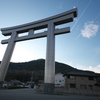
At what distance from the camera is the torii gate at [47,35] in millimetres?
6922

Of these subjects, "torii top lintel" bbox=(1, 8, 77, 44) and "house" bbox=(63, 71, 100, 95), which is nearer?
"torii top lintel" bbox=(1, 8, 77, 44)

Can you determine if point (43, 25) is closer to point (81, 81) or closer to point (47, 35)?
point (47, 35)

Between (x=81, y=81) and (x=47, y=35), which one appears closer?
(x=47, y=35)

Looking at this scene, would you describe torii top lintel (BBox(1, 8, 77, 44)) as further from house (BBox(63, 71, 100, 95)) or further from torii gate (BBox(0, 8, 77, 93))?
house (BBox(63, 71, 100, 95))

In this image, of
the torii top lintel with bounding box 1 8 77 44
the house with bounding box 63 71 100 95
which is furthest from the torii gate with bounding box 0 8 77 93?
the house with bounding box 63 71 100 95

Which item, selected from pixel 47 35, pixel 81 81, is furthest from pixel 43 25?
pixel 81 81

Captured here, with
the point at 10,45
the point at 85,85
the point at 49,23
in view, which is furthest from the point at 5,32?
the point at 85,85

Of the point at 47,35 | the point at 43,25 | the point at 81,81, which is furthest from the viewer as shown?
the point at 81,81

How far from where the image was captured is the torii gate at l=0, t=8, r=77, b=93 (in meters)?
6.92

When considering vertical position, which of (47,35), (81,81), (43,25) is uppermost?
(43,25)

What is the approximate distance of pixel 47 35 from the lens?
859cm

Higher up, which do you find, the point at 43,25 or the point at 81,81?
the point at 43,25

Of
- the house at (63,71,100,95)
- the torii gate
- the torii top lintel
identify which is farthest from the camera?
the house at (63,71,100,95)

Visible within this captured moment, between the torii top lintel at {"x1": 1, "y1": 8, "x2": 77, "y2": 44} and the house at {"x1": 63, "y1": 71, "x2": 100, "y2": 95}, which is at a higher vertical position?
the torii top lintel at {"x1": 1, "y1": 8, "x2": 77, "y2": 44}
